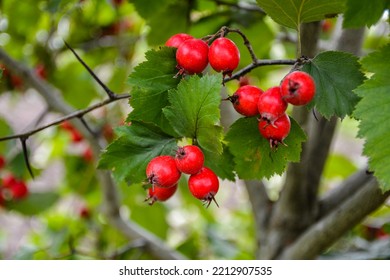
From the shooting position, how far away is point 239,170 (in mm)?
751

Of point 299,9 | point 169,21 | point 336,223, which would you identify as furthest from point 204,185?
point 169,21

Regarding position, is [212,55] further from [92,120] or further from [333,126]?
[92,120]

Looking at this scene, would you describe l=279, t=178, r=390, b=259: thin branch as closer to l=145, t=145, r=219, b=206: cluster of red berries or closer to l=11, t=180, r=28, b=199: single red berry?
l=145, t=145, r=219, b=206: cluster of red berries

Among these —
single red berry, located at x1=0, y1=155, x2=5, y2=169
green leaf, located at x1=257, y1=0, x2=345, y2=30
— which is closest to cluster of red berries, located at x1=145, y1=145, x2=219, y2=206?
green leaf, located at x1=257, y1=0, x2=345, y2=30

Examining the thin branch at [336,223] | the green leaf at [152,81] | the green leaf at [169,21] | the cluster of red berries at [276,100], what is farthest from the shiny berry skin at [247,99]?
the green leaf at [169,21]

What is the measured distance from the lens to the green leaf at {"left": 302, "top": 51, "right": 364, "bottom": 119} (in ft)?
2.15

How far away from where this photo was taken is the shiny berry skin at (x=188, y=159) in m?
0.64

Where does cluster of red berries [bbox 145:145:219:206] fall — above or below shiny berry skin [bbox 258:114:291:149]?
below

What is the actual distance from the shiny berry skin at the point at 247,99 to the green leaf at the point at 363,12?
14 cm

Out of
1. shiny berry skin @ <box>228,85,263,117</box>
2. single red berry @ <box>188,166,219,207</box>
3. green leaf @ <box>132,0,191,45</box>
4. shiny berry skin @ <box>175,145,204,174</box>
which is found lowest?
single red berry @ <box>188,166,219,207</box>

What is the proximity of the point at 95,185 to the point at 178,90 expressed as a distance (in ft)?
3.93

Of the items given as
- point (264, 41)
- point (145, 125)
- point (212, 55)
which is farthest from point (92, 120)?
point (212, 55)

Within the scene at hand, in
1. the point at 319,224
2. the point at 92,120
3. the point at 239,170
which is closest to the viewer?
the point at 239,170

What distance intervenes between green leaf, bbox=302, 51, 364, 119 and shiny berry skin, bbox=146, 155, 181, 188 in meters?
0.19
